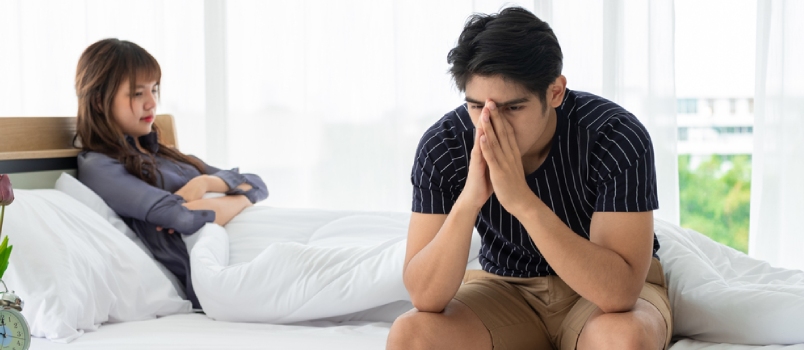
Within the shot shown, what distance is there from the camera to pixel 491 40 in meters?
1.39

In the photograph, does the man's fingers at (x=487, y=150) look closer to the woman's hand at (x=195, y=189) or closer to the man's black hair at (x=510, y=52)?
the man's black hair at (x=510, y=52)

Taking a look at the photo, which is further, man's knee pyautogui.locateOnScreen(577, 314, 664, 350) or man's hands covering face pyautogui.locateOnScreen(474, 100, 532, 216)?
man's hands covering face pyautogui.locateOnScreen(474, 100, 532, 216)

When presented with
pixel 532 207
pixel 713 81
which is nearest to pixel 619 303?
pixel 532 207

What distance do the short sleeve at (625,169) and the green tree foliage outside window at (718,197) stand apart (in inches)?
94.4

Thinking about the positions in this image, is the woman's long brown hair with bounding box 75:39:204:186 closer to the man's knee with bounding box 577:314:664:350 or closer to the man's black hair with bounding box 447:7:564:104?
the man's black hair with bounding box 447:7:564:104

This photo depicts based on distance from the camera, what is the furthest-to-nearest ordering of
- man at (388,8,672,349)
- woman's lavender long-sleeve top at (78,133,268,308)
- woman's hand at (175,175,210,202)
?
woman's hand at (175,175,210,202) < woman's lavender long-sleeve top at (78,133,268,308) < man at (388,8,672,349)

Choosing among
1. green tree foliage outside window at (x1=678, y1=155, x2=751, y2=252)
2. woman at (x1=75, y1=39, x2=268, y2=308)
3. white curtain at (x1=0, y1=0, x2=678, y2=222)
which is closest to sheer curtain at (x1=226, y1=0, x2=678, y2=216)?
white curtain at (x1=0, y1=0, x2=678, y2=222)

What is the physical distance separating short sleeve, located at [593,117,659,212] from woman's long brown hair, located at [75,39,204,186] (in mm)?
1385

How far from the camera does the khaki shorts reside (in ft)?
4.74

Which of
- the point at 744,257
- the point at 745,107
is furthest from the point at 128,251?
the point at 745,107

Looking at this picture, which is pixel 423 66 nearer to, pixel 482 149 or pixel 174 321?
pixel 174 321

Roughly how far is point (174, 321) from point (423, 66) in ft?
6.41

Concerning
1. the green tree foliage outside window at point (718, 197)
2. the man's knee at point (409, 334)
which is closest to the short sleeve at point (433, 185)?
the man's knee at point (409, 334)

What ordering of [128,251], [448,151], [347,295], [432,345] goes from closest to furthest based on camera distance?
[432,345] → [448,151] → [347,295] → [128,251]
